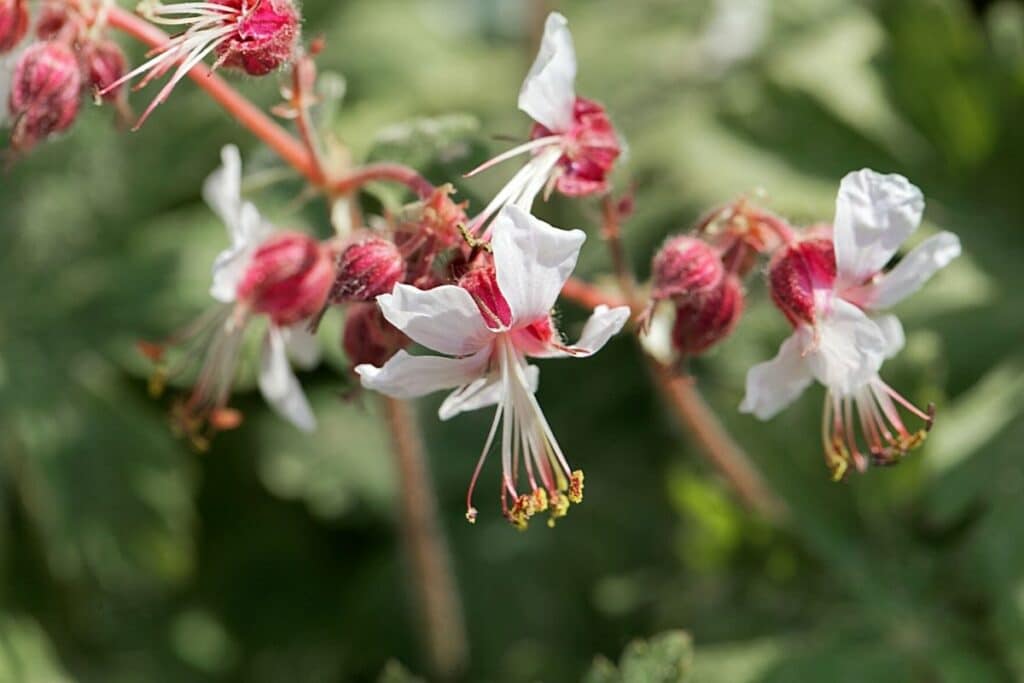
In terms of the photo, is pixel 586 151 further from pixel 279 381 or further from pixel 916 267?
pixel 279 381

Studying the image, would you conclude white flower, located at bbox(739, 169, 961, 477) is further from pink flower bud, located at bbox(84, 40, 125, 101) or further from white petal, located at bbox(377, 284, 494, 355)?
pink flower bud, located at bbox(84, 40, 125, 101)

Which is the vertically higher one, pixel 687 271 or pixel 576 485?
pixel 687 271

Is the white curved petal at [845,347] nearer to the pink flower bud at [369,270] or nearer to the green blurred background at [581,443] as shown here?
the green blurred background at [581,443]

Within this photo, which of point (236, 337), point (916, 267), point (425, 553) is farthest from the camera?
point (425, 553)

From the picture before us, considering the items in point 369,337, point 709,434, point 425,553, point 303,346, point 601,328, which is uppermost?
point 601,328

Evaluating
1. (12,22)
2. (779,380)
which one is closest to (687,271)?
(779,380)

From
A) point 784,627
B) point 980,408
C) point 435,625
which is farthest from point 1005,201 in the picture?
point 435,625

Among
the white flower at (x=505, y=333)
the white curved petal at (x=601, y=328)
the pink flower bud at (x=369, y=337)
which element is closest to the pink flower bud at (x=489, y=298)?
the white flower at (x=505, y=333)

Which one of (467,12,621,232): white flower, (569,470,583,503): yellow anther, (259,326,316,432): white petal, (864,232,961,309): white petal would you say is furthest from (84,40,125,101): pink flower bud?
(864,232,961,309): white petal
